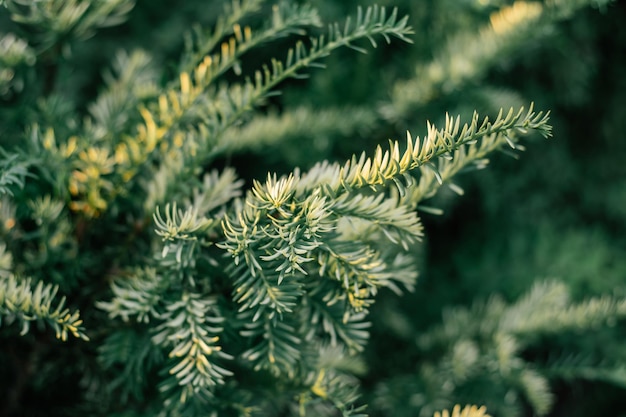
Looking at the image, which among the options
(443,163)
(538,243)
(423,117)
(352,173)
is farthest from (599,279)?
(352,173)

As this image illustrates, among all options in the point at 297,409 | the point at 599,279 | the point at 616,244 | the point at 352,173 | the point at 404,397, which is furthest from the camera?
the point at 616,244

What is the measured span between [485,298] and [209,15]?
1.84 feet

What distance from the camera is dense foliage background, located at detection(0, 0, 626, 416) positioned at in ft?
2.04

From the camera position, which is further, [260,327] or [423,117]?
[423,117]

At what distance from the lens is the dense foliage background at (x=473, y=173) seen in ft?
2.04

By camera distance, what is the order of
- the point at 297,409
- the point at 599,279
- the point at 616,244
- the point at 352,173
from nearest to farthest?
1. the point at 352,173
2. the point at 297,409
3. the point at 599,279
4. the point at 616,244

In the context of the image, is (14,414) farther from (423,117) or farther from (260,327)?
(423,117)

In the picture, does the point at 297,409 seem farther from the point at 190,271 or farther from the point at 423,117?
the point at 423,117

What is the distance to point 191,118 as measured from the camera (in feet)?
1.77

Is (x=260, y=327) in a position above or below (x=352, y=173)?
below

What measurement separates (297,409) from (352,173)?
247 millimetres

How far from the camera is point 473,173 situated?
2.83 feet

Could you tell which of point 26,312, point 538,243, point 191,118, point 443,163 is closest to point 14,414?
point 26,312

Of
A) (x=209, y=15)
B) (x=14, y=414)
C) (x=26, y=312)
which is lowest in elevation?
(x=14, y=414)
